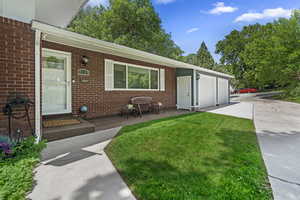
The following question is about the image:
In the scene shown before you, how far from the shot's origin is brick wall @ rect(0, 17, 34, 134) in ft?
8.98

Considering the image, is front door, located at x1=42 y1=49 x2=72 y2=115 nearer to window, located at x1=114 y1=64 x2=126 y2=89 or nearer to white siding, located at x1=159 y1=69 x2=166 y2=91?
window, located at x1=114 y1=64 x2=126 y2=89

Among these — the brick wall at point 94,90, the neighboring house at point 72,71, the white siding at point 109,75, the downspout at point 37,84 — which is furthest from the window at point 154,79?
the downspout at point 37,84

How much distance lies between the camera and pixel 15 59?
286 centimetres

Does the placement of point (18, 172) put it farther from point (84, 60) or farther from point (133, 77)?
point (133, 77)

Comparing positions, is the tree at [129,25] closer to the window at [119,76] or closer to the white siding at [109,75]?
the window at [119,76]

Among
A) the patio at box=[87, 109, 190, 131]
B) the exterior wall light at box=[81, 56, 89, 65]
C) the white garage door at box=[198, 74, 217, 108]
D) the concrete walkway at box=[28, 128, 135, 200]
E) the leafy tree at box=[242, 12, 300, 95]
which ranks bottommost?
the concrete walkway at box=[28, 128, 135, 200]

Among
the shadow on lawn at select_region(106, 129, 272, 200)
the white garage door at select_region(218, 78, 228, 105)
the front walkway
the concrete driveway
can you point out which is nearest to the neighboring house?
the front walkway

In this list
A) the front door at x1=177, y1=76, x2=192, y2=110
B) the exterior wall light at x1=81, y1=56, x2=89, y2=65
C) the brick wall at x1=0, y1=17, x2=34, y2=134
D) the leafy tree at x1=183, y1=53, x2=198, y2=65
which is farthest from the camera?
the leafy tree at x1=183, y1=53, x2=198, y2=65

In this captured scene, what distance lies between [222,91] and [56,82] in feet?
37.6

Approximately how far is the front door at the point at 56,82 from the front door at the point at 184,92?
6.00 metres

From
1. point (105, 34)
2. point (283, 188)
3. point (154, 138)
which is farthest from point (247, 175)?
point (105, 34)

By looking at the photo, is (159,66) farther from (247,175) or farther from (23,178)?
(23,178)

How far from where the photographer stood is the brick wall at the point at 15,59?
2738 mm

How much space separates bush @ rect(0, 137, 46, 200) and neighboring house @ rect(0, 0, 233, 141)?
0.97 meters
